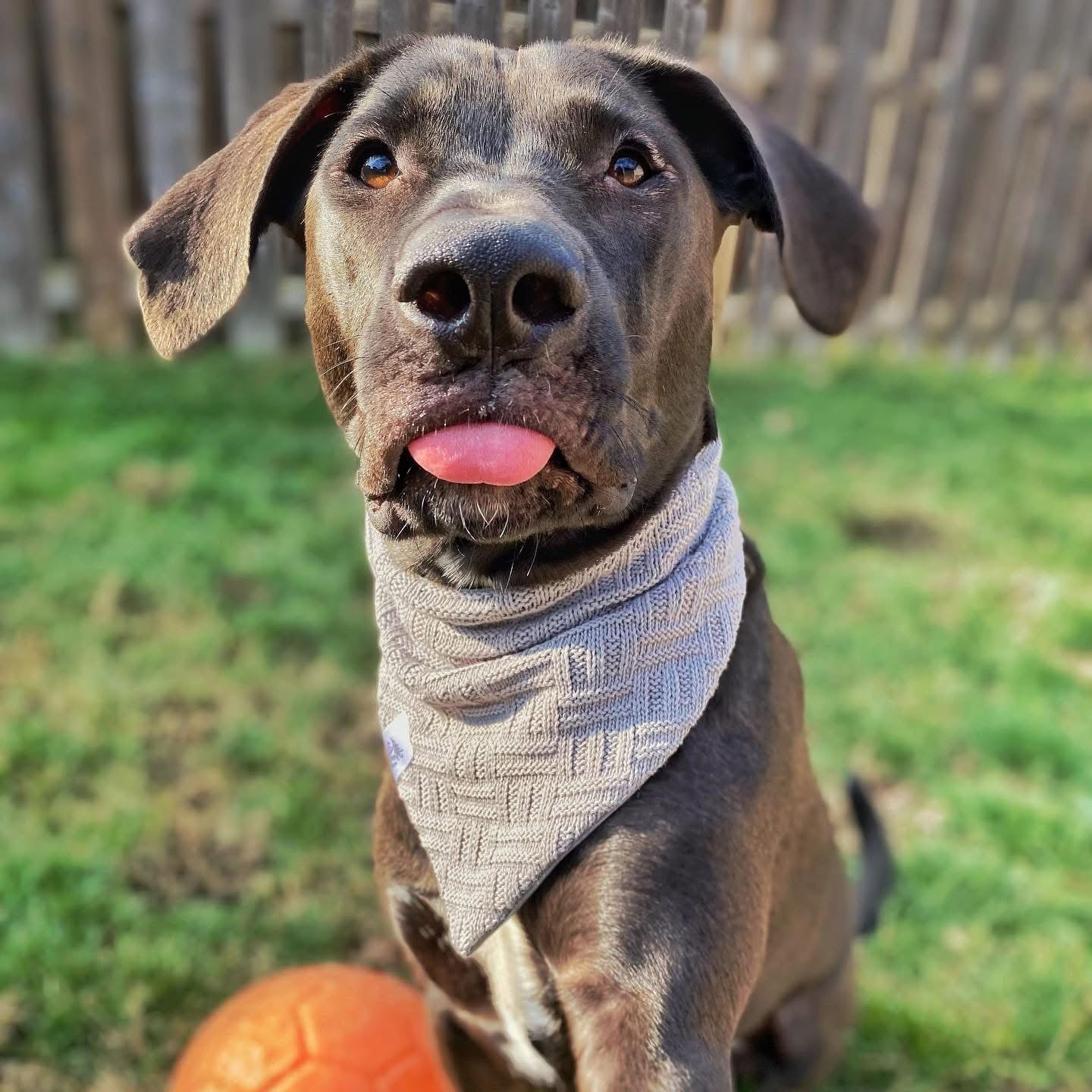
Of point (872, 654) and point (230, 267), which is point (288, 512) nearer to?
point (872, 654)

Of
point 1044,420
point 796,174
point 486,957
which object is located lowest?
point 1044,420

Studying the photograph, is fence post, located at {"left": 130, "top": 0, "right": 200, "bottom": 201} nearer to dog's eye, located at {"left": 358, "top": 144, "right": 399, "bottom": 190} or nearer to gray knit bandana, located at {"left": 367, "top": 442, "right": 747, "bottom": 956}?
dog's eye, located at {"left": 358, "top": 144, "right": 399, "bottom": 190}

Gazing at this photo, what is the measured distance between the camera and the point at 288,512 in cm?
446

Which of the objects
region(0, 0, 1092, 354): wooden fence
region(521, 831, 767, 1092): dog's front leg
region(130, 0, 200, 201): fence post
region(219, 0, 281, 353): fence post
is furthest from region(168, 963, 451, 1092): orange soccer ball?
region(130, 0, 200, 201): fence post

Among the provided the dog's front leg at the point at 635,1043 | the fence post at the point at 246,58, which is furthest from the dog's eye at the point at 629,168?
the fence post at the point at 246,58

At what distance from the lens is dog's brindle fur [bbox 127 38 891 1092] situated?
5.01ft

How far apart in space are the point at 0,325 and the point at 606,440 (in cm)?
503

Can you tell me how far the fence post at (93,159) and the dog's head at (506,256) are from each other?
4.05m

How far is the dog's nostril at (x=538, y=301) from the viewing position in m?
1.41

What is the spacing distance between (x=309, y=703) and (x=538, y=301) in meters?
2.23

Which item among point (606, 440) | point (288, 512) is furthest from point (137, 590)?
point (606, 440)

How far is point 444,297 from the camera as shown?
1.42 m

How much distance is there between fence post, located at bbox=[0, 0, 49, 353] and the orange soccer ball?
4389 mm

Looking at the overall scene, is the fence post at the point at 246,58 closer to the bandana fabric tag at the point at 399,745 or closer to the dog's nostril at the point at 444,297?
the bandana fabric tag at the point at 399,745
